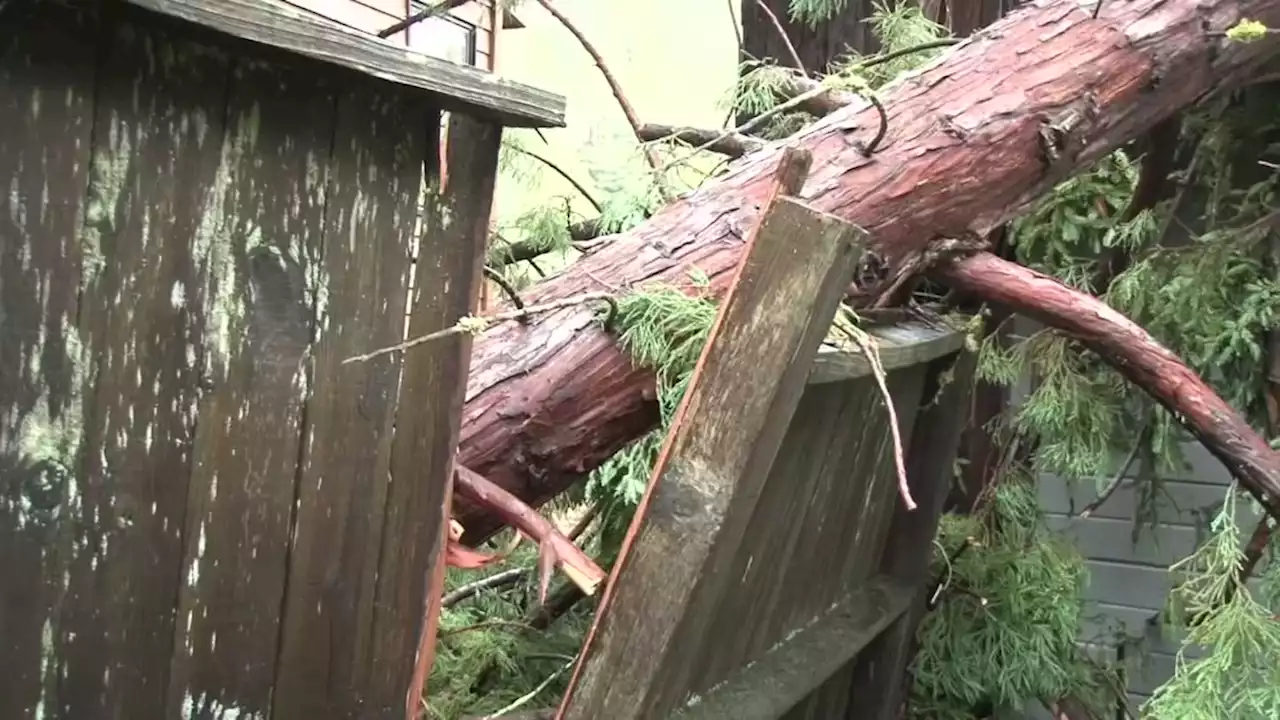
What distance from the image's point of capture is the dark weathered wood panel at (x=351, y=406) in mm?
758

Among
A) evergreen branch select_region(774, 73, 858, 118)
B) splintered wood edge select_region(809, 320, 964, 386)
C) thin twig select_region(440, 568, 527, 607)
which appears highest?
evergreen branch select_region(774, 73, 858, 118)

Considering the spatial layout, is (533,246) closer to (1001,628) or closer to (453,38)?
(1001,628)

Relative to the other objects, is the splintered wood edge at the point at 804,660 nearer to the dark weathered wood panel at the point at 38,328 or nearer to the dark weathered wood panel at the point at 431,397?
the dark weathered wood panel at the point at 431,397

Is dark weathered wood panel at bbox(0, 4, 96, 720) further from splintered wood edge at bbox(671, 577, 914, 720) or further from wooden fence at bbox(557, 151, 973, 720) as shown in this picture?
splintered wood edge at bbox(671, 577, 914, 720)

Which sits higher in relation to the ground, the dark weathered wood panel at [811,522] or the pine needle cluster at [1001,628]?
the dark weathered wood panel at [811,522]

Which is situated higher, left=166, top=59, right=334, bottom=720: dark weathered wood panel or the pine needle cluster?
left=166, top=59, right=334, bottom=720: dark weathered wood panel

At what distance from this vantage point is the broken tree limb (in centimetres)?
152

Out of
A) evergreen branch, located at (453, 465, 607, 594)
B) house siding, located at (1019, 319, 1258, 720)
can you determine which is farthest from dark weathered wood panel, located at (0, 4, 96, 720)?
house siding, located at (1019, 319, 1258, 720)

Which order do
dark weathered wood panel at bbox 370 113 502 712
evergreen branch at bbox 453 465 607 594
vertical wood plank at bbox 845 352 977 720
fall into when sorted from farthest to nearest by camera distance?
vertical wood plank at bbox 845 352 977 720
evergreen branch at bbox 453 465 607 594
dark weathered wood panel at bbox 370 113 502 712

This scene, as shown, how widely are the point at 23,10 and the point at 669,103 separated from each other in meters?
3.35

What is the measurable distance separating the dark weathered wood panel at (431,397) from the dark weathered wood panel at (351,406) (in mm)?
13

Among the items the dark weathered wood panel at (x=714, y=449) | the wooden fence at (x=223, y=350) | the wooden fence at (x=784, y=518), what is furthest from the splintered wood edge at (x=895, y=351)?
the wooden fence at (x=223, y=350)

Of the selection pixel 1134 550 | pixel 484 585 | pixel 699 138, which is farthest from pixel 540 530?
pixel 1134 550

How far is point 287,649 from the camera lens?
771mm
